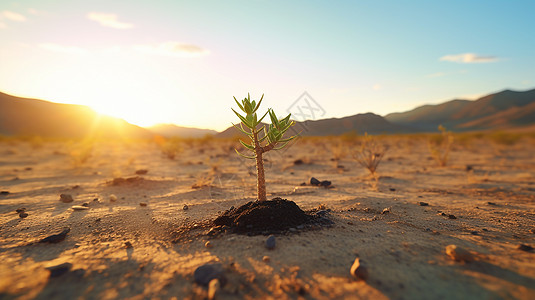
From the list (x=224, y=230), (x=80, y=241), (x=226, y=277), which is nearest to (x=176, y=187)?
(x=80, y=241)

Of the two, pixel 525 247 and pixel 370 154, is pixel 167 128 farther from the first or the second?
pixel 525 247

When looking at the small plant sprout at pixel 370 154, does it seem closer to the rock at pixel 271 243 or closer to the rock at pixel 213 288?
the rock at pixel 271 243

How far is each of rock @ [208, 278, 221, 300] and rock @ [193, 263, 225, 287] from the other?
45mm

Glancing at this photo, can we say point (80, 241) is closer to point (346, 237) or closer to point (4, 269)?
point (4, 269)

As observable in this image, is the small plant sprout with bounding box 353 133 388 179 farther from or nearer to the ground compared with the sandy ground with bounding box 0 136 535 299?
farther from the ground

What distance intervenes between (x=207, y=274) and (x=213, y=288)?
7.4 inches

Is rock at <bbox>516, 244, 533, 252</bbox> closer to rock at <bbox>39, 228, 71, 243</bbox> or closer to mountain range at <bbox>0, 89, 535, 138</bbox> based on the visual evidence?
rock at <bbox>39, 228, 71, 243</bbox>

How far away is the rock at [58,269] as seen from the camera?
79.7 inches

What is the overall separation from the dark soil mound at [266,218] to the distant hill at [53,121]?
2468 inches

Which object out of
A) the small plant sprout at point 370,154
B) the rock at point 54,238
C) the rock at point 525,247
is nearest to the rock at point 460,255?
the rock at point 525,247

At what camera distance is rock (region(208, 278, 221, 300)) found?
1731 millimetres

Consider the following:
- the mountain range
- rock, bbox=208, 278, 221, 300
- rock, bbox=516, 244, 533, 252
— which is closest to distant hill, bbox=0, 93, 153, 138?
the mountain range

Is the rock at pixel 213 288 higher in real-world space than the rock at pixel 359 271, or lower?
lower

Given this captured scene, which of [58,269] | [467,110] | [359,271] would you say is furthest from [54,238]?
[467,110]
